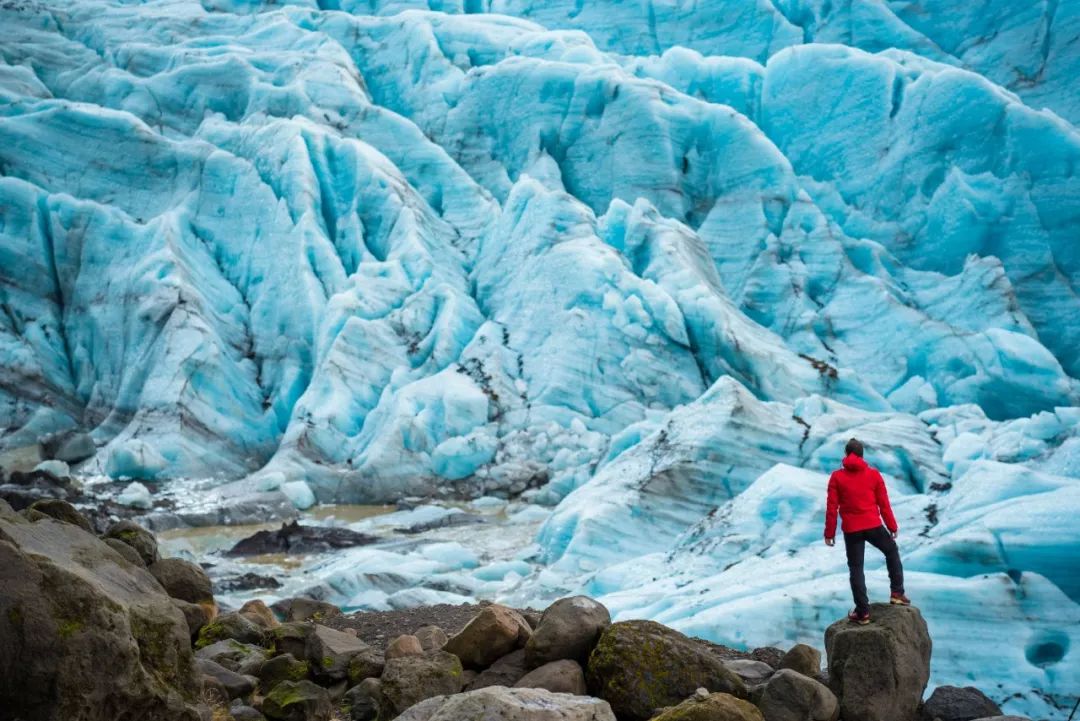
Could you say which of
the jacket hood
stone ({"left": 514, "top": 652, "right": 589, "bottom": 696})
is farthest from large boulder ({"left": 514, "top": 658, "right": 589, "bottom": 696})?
the jacket hood

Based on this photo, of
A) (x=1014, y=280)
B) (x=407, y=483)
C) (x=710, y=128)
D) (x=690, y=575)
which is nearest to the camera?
(x=690, y=575)

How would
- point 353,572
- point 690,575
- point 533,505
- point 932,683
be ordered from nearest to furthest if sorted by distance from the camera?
point 932,683 < point 690,575 < point 353,572 < point 533,505

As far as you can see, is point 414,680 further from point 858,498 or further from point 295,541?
point 295,541

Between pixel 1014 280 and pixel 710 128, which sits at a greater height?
pixel 710 128

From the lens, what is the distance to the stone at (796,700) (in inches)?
178

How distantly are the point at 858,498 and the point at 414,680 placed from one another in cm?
276

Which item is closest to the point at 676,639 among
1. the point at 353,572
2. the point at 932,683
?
the point at 932,683

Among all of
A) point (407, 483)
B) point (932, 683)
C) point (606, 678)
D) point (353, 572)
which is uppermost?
point (606, 678)

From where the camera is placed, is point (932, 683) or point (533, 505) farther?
point (533, 505)

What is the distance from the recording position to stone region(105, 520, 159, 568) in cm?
714

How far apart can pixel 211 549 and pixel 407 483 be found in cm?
494

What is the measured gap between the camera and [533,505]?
16422mm

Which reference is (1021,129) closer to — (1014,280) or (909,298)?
(1014,280)

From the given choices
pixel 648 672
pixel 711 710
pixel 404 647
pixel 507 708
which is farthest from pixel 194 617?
pixel 711 710
